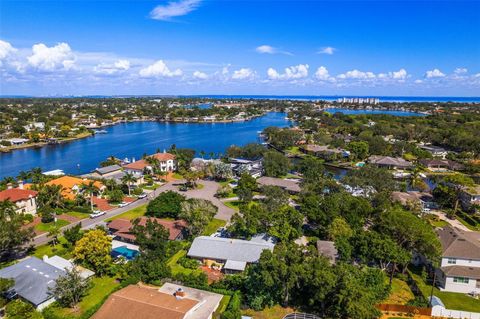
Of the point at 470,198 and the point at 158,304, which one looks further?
the point at 470,198

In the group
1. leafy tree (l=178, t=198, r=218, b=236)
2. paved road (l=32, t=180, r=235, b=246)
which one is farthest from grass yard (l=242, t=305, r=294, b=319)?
paved road (l=32, t=180, r=235, b=246)

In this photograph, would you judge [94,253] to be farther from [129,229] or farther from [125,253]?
[129,229]

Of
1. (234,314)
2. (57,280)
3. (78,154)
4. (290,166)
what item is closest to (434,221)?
(290,166)

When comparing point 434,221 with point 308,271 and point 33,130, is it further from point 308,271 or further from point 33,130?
point 33,130

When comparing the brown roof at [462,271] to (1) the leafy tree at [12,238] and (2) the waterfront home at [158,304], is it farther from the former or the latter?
(1) the leafy tree at [12,238]

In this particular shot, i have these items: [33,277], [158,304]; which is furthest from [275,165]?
[33,277]

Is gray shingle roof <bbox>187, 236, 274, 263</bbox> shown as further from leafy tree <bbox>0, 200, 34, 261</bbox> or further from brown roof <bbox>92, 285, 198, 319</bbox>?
leafy tree <bbox>0, 200, 34, 261</bbox>

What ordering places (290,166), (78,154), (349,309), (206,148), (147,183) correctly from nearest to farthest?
(349,309) → (147,183) → (290,166) → (78,154) → (206,148)
